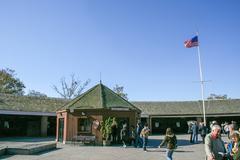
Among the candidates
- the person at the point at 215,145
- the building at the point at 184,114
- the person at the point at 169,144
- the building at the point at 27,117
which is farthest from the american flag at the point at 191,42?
the person at the point at 215,145

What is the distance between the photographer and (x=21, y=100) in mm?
33906

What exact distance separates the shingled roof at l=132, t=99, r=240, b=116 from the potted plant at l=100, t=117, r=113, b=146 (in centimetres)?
1861

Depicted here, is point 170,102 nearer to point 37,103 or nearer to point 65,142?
point 37,103

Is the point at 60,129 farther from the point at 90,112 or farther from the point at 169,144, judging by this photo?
the point at 169,144

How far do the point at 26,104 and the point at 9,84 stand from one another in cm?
2607

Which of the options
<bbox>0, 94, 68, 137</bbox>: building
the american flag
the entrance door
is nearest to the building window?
the entrance door

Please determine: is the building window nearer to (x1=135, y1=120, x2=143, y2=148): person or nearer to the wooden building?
the wooden building

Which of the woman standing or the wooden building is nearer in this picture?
the woman standing

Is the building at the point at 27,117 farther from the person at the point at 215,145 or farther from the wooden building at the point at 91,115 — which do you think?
the person at the point at 215,145

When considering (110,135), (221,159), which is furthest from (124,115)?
(221,159)

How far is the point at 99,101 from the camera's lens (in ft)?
79.9

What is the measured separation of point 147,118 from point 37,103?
1460 centimetres

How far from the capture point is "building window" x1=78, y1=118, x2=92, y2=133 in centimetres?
2345

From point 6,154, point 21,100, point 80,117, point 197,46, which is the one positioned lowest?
point 6,154
